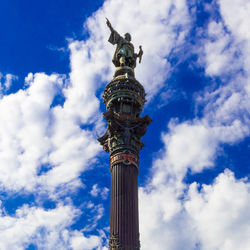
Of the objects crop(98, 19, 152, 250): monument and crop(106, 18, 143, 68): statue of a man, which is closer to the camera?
crop(98, 19, 152, 250): monument

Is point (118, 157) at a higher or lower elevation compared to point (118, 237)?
higher

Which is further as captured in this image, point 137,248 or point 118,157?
point 118,157

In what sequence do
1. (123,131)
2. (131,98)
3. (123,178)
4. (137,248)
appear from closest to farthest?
(137,248)
(123,178)
(123,131)
(131,98)

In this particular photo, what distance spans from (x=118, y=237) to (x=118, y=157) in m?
9.80

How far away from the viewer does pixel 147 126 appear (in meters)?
50.0

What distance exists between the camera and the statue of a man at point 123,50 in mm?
58219

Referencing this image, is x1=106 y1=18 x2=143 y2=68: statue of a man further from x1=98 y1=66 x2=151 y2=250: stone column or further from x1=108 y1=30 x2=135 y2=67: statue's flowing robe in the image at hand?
x1=98 y1=66 x2=151 y2=250: stone column

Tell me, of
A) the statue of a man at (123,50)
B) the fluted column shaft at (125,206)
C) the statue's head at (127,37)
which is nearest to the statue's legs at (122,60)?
the statue of a man at (123,50)

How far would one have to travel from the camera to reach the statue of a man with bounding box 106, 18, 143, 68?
58219 millimetres

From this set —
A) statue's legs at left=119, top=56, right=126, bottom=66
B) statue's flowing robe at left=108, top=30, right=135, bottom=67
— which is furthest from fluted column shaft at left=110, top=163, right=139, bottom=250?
statue's flowing robe at left=108, top=30, right=135, bottom=67

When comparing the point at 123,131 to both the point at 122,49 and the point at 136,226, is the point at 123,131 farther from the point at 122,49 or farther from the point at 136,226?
the point at 122,49

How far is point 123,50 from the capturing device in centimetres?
5862

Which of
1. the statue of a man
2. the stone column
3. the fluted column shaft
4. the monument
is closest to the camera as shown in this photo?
the fluted column shaft

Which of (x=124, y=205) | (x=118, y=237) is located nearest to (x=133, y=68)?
(x=124, y=205)
